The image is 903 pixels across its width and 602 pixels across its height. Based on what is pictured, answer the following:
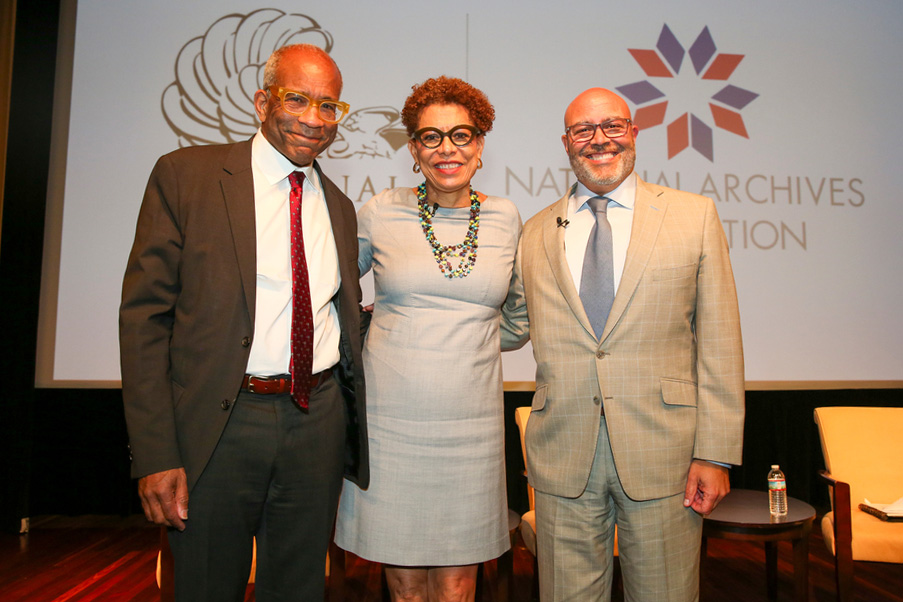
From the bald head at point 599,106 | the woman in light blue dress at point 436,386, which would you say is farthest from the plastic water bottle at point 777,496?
the bald head at point 599,106

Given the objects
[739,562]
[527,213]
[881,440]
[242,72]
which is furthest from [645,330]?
[242,72]

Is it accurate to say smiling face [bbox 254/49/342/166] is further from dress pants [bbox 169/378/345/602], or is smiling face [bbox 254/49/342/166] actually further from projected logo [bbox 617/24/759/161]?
projected logo [bbox 617/24/759/161]

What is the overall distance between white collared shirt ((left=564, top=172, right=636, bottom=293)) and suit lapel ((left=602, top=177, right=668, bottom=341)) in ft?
0.12

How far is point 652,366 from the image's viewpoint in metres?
1.76

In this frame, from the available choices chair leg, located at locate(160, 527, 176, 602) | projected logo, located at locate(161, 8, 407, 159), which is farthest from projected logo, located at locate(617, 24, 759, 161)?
chair leg, located at locate(160, 527, 176, 602)

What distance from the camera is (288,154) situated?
177cm

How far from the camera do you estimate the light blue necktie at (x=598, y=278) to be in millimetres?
1792

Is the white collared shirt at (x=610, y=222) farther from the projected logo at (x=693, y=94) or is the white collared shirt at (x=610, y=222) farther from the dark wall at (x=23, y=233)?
the dark wall at (x=23, y=233)

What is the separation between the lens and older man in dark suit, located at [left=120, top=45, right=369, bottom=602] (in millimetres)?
1496

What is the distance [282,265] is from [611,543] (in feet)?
4.17

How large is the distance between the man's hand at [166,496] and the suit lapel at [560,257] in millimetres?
1146

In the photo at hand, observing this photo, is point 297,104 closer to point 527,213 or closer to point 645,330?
point 645,330

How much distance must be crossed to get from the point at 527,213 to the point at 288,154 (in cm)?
265

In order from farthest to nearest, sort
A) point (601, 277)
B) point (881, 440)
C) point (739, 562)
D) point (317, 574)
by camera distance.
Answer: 1. point (739, 562)
2. point (881, 440)
3. point (601, 277)
4. point (317, 574)
